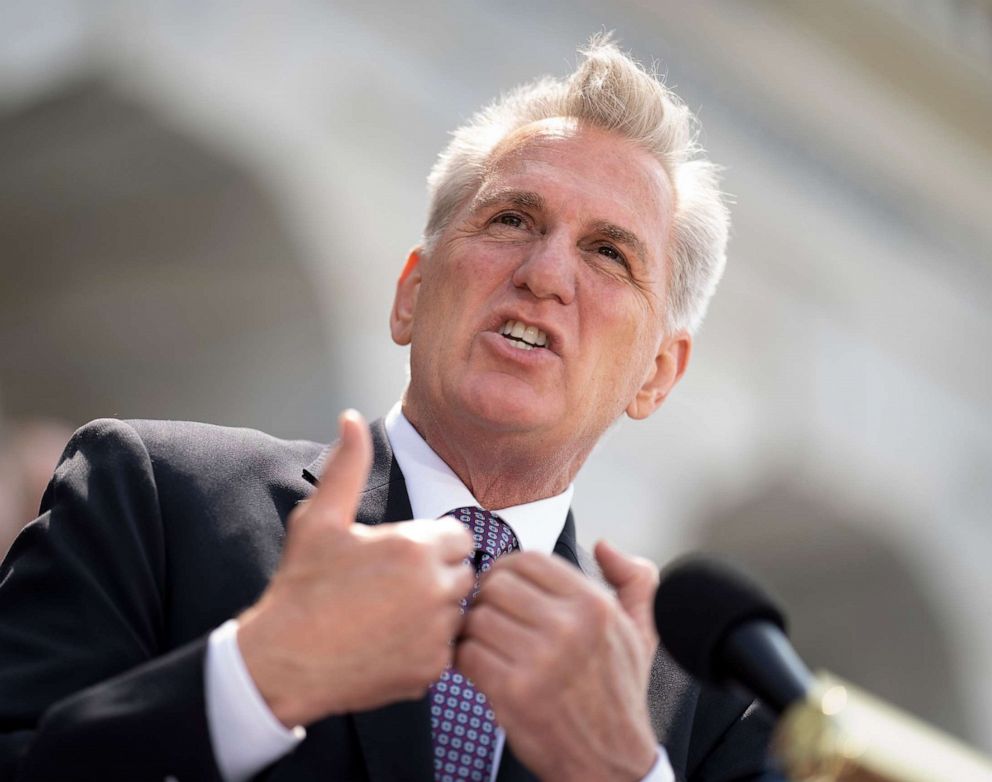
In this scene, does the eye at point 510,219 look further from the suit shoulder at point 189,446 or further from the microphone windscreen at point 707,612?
the microphone windscreen at point 707,612

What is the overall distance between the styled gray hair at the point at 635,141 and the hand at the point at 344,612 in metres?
1.35

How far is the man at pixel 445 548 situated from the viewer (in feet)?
5.81

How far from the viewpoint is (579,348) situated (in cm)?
270

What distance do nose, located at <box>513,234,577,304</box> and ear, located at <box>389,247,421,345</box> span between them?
0.40 m

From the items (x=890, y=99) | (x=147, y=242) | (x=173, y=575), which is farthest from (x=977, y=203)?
(x=173, y=575)

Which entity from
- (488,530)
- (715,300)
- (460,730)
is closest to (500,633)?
(460,730)

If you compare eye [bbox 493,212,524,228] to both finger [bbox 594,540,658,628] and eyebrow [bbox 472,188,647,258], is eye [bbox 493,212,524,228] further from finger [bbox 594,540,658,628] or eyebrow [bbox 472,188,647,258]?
finger [bbox 594,540,658,628]

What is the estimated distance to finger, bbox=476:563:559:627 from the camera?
1874 millimetres

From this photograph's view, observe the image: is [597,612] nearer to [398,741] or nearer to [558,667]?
[558,667]

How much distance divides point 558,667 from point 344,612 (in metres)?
0.28

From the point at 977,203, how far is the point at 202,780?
27.2ft

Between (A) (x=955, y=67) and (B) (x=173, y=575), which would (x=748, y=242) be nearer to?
(A) (x=955, y=67)

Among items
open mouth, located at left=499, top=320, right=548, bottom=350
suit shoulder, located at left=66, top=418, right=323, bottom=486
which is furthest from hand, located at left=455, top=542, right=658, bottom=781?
open mouth, located at left=499, top=320, right=548, bottom=350

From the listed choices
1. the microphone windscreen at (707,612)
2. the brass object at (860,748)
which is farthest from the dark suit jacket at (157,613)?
the brass object at (860,748)
